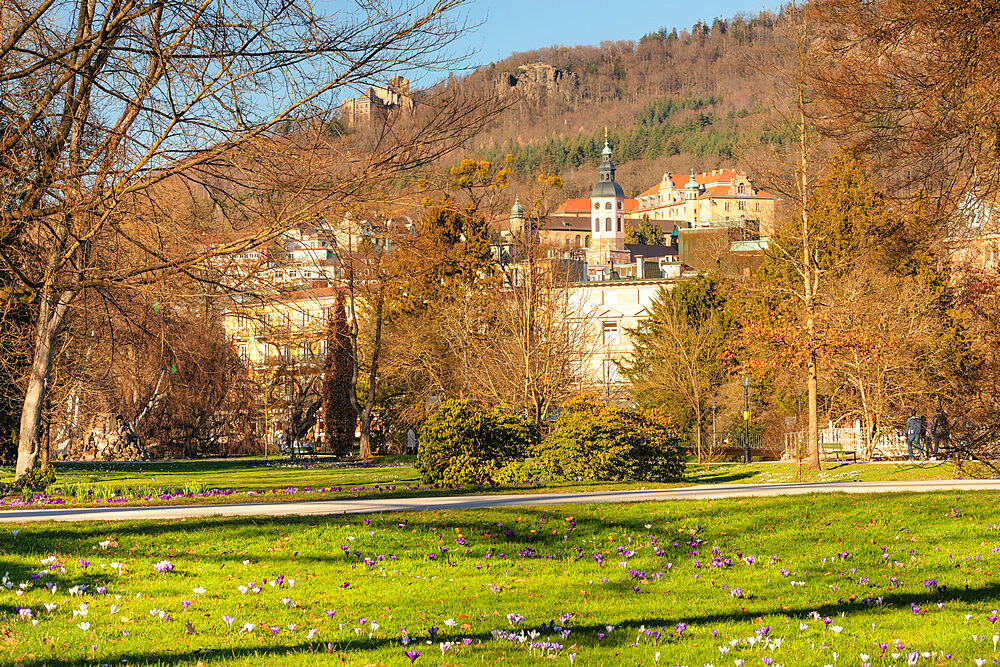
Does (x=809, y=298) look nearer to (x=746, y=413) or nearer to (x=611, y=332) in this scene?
(x=746, y=413)

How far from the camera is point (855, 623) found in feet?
24.2

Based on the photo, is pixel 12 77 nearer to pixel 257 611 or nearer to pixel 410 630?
pixel 257 611

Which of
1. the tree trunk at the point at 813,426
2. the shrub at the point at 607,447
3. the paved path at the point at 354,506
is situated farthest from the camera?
the tree trunk at the point at 813,426

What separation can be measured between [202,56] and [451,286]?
3567 cm

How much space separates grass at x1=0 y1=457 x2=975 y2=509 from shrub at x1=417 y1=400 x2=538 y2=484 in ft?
1.79

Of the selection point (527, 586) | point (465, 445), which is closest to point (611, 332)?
point (465, 445)

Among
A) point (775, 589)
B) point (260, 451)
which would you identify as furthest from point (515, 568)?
point (260, 451)

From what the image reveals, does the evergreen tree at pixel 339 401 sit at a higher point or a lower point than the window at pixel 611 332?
lower

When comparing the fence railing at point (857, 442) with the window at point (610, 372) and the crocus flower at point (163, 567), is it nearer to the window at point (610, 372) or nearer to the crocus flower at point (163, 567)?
the window at point (610, 372)

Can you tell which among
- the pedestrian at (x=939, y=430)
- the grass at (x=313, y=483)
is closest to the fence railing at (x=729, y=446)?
the grass at (x=313, y=483)

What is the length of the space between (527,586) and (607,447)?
14.6 meters

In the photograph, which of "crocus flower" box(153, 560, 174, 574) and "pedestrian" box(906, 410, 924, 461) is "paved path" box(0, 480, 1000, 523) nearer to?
"crocus flower" box(153, 560, 174, 574)

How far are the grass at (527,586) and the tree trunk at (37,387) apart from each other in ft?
→ 19.2

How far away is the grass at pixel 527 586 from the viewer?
21.4 feet
